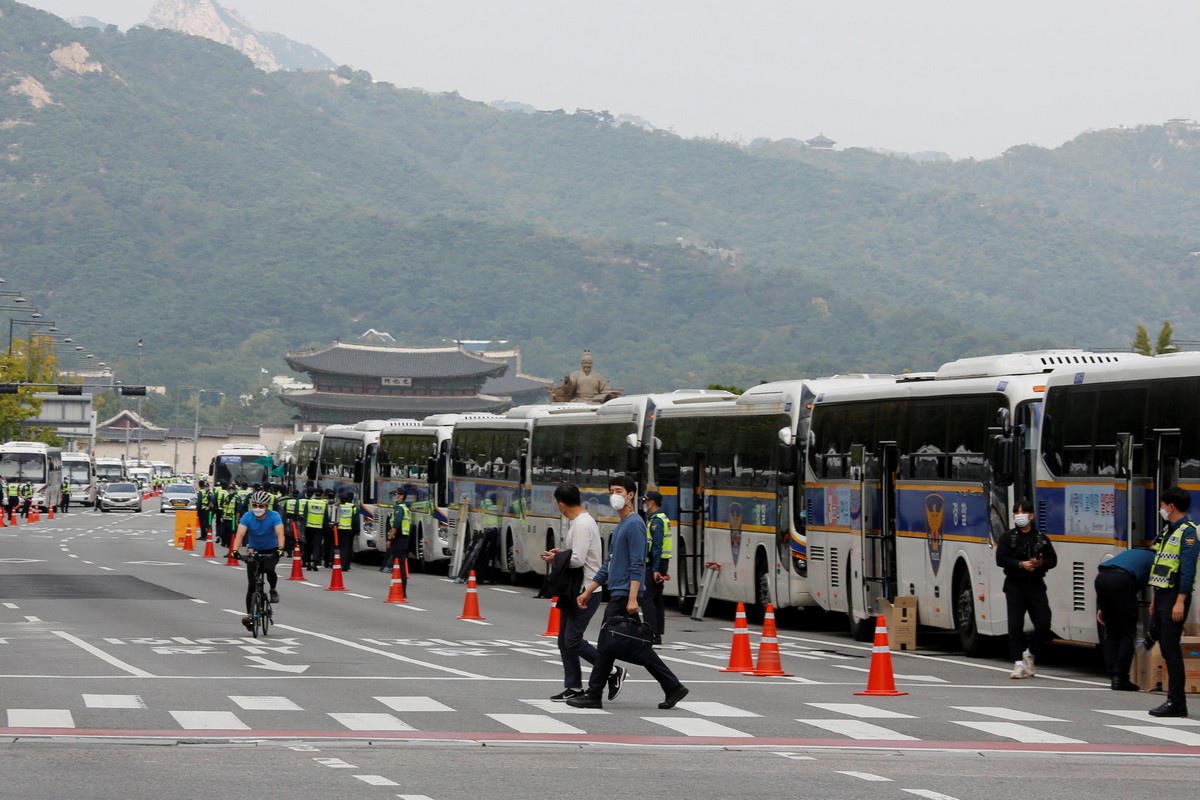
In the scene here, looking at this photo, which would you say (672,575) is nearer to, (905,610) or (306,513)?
(905,610)

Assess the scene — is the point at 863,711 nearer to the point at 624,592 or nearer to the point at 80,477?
the point at 624,592

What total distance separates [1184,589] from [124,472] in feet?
380

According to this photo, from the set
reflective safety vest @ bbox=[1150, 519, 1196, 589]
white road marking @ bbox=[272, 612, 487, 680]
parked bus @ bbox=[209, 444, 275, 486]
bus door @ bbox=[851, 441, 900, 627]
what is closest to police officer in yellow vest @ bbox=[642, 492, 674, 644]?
white road marking @ bbox=[272, 612, 487, 680]

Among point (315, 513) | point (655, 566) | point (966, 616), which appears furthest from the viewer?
point (315, 513)

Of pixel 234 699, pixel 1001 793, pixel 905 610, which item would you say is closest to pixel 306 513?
pixel 905 610

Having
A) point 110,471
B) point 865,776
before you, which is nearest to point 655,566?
point 865,776

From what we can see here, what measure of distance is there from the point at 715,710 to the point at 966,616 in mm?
6848

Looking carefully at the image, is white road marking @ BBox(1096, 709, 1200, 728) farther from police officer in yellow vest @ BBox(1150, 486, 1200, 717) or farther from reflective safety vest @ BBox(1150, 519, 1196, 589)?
reflective safety vest @ BBox(1150, 519, 1196, 589)

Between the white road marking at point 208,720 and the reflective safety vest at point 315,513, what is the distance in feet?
87.7

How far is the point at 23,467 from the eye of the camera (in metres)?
85.6

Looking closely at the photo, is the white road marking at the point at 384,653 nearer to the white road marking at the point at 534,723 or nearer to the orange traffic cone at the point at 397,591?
the white road marking at the point at 534,723

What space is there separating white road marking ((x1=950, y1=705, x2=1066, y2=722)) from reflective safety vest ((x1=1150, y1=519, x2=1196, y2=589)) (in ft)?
4.48

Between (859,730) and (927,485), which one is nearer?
(859,730)

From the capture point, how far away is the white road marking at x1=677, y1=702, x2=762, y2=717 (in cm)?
1625
